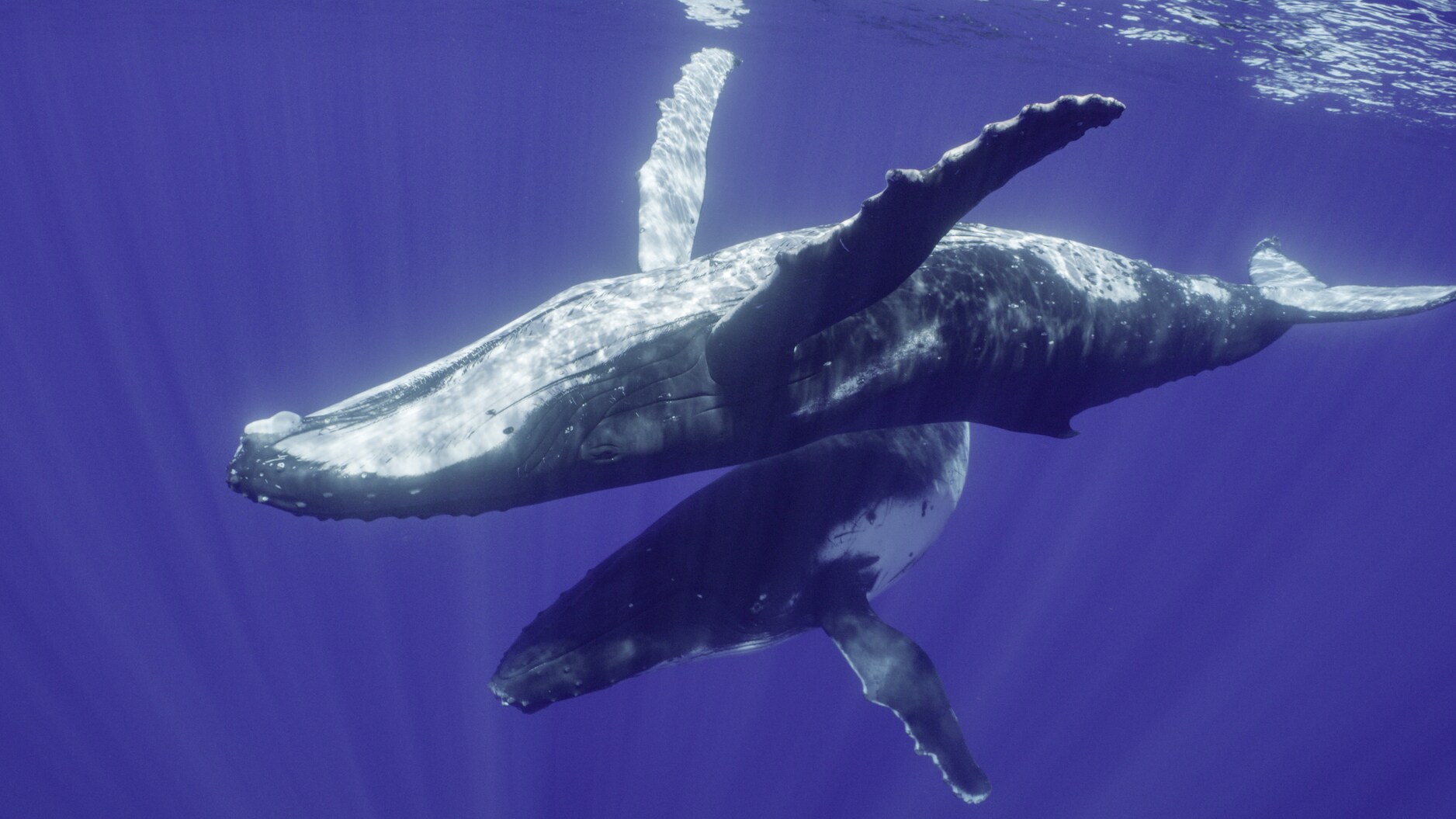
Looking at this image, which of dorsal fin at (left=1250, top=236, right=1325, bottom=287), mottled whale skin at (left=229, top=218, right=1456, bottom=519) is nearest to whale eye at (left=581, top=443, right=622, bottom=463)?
mottled whale skin at (left=229, top=218, right=1456, bottom=519)

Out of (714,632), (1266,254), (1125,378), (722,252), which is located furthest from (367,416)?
(1266,254)

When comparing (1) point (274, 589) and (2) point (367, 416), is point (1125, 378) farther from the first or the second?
(1) point (274, 589)

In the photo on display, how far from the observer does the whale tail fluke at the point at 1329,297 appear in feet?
20.9

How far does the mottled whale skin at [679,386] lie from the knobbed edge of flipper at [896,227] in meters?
0.17

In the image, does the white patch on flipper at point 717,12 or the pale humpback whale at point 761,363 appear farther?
the white patch on flipper at point 717,12

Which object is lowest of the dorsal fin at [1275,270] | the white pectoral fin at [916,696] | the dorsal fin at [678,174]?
the white pectoral fin at [916,696]

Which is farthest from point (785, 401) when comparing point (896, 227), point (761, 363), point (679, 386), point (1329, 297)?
point (1329, 297)

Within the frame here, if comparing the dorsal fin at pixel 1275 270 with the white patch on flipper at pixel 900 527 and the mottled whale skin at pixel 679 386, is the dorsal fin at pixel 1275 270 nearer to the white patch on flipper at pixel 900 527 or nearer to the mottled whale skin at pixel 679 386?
the mottled whale skin at pixel 679 386

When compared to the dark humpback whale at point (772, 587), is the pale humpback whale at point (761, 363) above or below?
above

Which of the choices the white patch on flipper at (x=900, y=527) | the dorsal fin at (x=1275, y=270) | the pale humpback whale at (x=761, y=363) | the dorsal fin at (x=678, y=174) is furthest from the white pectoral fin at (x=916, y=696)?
the dorsal fin at (x=1275, y=270)

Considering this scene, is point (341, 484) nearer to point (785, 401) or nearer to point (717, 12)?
point (785, 401)

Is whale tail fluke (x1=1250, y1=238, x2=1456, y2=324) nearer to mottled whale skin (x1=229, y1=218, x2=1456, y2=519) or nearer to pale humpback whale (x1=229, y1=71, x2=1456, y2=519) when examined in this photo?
pale humpback whale (x1=229, y1=71, x2=1456, y2=519)

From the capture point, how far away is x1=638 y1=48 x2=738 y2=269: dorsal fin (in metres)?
6.38

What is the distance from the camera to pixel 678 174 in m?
7.59
